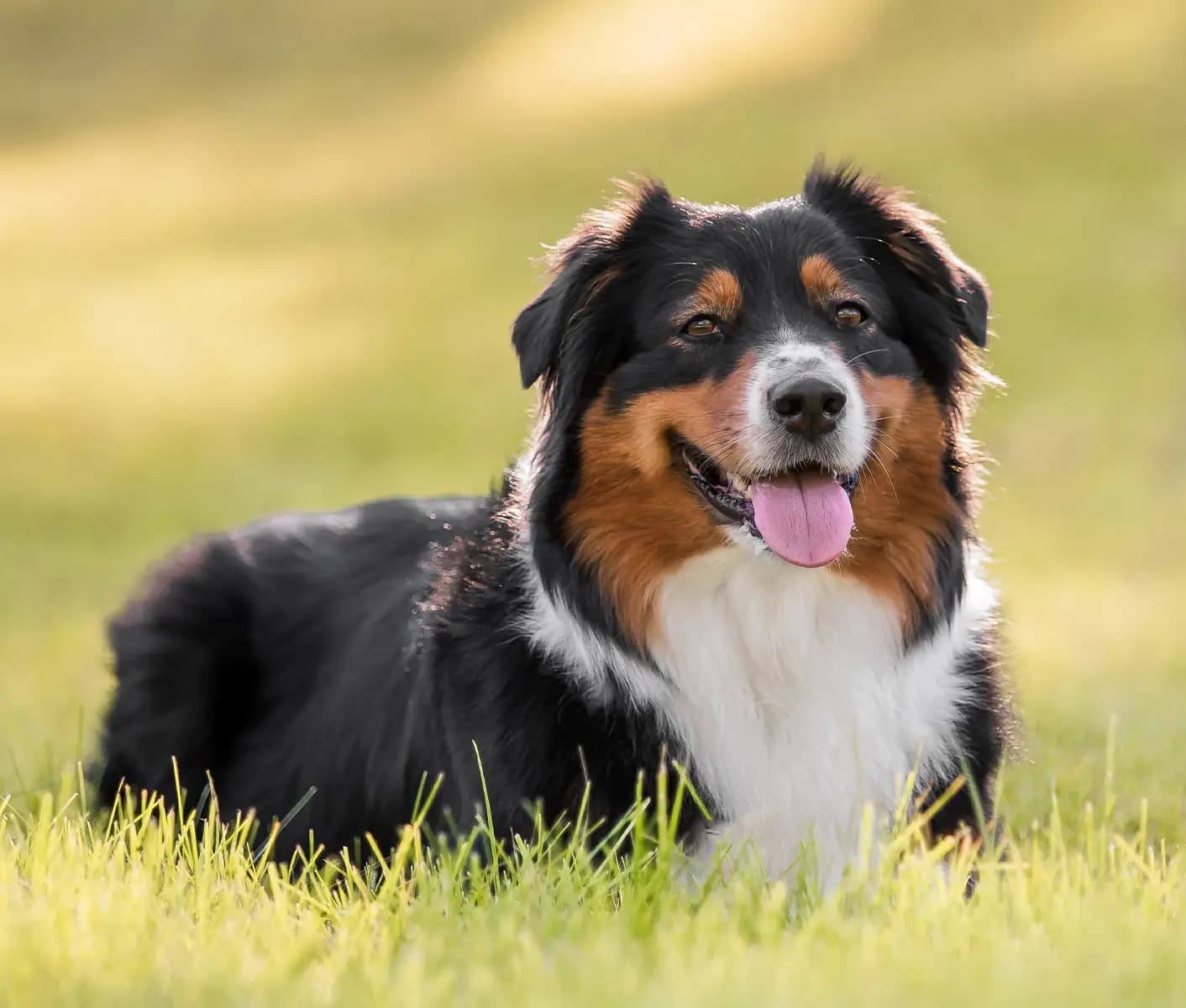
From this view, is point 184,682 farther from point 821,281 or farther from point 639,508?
point 821,281

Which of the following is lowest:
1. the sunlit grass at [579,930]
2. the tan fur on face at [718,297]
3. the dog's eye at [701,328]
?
the sunlit grass at [579,930]

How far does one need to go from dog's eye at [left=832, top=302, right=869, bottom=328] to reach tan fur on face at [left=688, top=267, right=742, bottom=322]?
26 cm

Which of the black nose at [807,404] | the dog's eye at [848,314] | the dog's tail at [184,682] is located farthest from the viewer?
the dog's tail at [184,682]

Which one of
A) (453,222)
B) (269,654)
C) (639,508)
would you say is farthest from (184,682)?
(453,222)

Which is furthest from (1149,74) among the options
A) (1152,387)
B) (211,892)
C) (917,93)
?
(211,892)

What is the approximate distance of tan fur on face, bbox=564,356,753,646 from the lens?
3998mm

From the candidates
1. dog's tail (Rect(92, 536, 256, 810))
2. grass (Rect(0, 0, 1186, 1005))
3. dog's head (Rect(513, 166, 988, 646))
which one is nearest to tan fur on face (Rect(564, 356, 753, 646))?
dog's head (Rect(513, 166, 988, 646))

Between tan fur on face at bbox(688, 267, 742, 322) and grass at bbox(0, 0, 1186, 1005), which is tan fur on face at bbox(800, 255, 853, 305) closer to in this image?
tan fur on face at bbox(688, 267, 742, 322)

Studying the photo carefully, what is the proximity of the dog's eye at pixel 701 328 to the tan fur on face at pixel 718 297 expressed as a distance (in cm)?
1

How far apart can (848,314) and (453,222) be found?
1594 centimetres

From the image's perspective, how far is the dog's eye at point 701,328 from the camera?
4062 mm

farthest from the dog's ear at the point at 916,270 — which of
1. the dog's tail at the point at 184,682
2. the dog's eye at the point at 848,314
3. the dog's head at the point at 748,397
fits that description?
the dog's tail at the point at 184,682

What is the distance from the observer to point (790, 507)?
3920 mm

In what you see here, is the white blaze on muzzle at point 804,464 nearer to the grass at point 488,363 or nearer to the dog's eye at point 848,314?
the dog's eye at point 848,314
